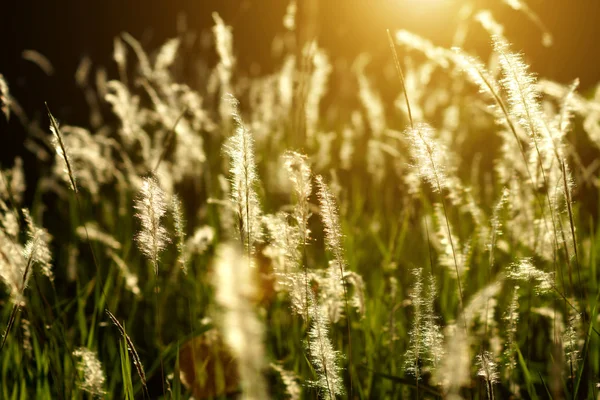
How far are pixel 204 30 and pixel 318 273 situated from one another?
5.68 m

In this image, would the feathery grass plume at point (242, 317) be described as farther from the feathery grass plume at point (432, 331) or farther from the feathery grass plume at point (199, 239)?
the feathery grass plume at point (199, 239)

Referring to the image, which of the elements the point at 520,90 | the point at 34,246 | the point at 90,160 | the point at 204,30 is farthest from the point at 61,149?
the point at 204,30

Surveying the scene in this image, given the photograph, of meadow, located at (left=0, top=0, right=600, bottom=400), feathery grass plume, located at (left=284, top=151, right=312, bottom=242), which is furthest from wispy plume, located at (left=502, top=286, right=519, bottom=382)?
feathery grass plume, located at (left=284, top=151, right=312, bottom=242)

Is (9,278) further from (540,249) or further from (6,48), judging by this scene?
(6,48)

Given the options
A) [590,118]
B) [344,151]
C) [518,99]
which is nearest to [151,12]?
[344,151]

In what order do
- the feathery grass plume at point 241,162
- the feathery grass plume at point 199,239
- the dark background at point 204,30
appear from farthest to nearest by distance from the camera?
the dark background at point 204,30 < the feathery grass plume at point 199,239 < the feathery grass plume at point 241,162

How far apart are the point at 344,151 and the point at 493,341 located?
55.6 inches

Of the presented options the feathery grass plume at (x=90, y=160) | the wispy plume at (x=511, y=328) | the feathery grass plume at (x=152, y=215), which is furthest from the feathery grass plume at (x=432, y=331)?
the feathery grass plume at (x=90, y=160)

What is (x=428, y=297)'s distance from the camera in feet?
3.13

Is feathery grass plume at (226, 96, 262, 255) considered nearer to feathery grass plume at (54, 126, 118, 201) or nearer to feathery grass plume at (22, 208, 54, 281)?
feathery grass plume at (22, 208, 54, 281)

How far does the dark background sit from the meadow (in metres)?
3.00

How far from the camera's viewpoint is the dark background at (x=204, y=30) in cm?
608

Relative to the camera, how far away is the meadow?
94cm

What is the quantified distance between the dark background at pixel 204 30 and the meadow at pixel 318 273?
118 inches
